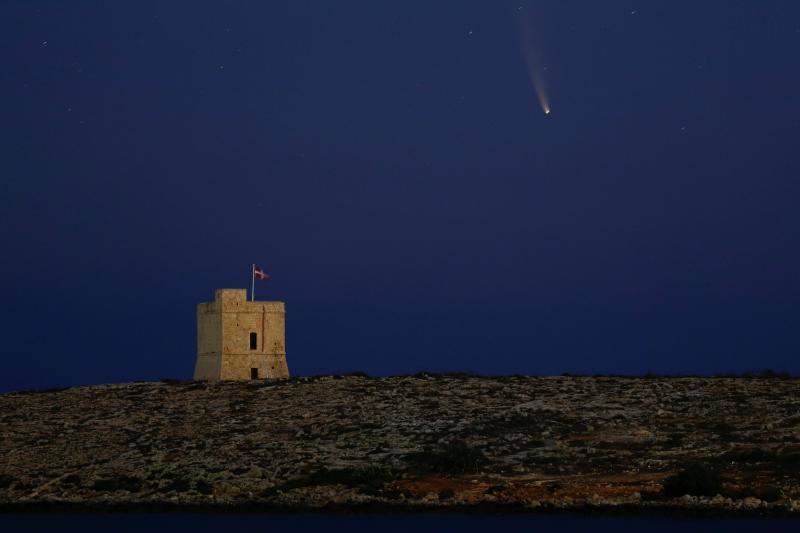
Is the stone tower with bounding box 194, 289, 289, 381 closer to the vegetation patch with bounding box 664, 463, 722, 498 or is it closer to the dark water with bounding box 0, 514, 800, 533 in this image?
the dark water with bounding box 0, 514, 800, 533

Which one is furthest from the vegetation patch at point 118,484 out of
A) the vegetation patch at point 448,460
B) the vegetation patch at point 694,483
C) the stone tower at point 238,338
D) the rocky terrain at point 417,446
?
the vegetation patch at point 694,483

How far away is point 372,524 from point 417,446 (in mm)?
8949

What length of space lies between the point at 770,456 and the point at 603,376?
16.4m

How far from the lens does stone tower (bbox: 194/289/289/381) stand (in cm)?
6719

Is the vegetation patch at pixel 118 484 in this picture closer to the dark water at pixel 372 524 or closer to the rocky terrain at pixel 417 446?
the rocky terrain at pixel 417 446

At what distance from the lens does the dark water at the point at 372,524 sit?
128 ft

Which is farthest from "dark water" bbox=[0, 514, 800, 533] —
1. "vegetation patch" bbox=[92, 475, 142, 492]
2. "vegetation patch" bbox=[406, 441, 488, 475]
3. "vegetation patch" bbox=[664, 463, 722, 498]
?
"vegetation patch" bbox=[406, 441, 488, 475]

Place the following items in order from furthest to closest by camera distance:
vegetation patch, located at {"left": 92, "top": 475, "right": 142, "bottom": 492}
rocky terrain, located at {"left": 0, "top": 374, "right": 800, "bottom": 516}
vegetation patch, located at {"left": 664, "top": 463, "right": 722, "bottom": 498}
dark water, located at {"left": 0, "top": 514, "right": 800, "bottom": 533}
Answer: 1. vegetation patch, located at {"left": 92, "top": 475, "right": 142, "bottom": 492}
2. rocky terrain, located at {"left": 0, "top": 374, "right": 800, "bottom": 516}
3. vegetation patch, located at {"left": 664, "top": 463, "right": 722, "bottom": 498}
4. dark water, located at {"left": 0, "top": 514, "right": 800, "bottom": 533}

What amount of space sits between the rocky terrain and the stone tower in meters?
3.97

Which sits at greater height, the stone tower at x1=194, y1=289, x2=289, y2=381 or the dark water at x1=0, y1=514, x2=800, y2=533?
the stone tower at x1=194, y1=289, x2=289, y2=381

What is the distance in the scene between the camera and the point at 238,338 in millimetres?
67562

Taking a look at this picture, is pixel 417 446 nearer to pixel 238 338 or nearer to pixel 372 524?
pixel 372 524

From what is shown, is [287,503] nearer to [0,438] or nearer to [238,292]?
[0,438]

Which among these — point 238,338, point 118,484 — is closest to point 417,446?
point 118,484
